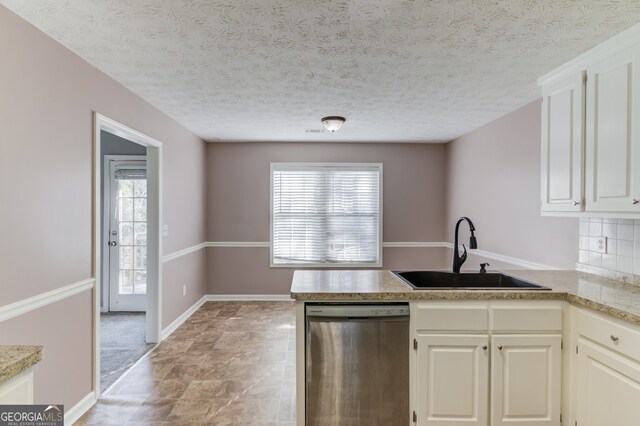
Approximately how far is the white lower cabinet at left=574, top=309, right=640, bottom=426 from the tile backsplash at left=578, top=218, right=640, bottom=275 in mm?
692

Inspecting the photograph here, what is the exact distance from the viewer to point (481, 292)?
1.96 metres

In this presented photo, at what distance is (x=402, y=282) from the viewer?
219cm

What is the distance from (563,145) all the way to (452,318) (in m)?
1.38

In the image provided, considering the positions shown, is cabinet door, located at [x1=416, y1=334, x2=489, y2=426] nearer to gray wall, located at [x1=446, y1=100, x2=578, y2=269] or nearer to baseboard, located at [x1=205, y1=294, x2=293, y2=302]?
gray wall, located at [x1=446, y1=100, x2=578, y2=269]

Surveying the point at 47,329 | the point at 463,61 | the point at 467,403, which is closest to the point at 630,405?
the point at 467,403

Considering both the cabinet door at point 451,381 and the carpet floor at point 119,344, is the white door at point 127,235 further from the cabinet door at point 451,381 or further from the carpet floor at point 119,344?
the cabinet door at point 451,381

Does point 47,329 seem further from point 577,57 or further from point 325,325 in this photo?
point 577,57

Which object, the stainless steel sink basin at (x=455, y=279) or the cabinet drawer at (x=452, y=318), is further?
the stainless steel sink basin at (x=455, y=279)

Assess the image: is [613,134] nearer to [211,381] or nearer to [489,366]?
[489,366]

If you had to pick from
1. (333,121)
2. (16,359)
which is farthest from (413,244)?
(16,359)

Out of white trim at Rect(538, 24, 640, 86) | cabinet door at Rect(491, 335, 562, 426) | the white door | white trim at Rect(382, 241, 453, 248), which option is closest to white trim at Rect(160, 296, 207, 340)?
the white door

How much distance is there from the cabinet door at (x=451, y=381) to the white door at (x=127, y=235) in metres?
3.98

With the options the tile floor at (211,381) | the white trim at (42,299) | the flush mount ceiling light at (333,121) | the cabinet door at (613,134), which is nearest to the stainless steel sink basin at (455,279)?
the cabinet door at (613,134)

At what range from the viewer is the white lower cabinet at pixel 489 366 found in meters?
1.94
